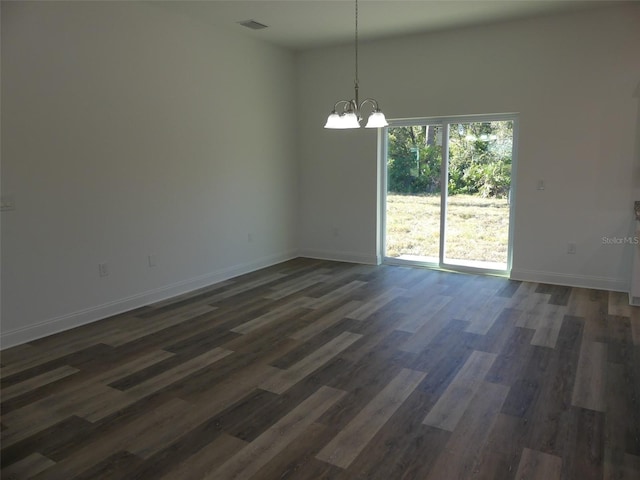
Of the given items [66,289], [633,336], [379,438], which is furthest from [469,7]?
[66,289]

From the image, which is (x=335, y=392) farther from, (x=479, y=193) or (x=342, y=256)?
(x=342, y=256)

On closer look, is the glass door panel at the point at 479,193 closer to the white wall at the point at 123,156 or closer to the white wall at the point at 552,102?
the white wall at the point at 552,102

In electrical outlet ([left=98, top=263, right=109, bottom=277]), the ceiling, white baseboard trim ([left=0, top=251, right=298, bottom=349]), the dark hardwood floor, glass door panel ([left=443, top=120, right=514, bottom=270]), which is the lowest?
the dark hardwood floor

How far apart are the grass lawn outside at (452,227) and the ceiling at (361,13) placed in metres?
2.13

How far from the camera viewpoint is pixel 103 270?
14.5ft

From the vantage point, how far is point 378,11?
193 inches

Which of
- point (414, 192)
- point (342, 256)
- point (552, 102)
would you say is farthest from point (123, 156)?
point (552, 102)

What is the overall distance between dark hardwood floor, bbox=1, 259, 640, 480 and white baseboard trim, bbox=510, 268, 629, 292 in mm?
239

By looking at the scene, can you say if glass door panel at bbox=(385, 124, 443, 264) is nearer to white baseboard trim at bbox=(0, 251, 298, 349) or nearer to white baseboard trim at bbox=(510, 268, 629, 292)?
white baseboard trim at bbox=(510, 268, 629, 292)

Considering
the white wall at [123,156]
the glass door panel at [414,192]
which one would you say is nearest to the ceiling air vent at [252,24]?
the white wall at [123,156]

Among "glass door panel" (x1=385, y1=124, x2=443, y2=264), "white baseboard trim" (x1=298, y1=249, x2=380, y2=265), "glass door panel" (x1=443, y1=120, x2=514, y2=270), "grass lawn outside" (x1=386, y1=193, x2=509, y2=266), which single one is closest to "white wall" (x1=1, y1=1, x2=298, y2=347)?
"white baseboard trim" (x1=298, y1=249, x2=380, y2=265)

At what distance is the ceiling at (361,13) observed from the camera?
464cm

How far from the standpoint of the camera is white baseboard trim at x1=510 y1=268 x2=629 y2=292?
16.8 ft

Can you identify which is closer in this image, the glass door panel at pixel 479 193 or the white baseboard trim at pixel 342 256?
the glass door panel at pixel 479 193
